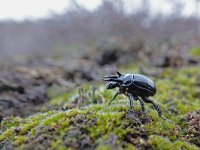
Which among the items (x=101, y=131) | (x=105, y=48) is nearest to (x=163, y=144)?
(x=101, y=131)

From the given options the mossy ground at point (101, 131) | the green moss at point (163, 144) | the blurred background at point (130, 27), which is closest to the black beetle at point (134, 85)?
the mossy ground at point (101, 131)

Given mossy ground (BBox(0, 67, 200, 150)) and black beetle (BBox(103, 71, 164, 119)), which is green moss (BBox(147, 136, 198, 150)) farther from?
black beetle (BBox(103, 71, 164, 119))

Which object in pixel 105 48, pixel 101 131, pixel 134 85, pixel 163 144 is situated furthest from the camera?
pixel 105 48

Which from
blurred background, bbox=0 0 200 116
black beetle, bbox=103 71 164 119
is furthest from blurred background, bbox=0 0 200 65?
black beetle, bbox=103 71 164 119

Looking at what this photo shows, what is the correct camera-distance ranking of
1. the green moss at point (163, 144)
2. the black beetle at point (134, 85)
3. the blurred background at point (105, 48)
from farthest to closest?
the blurred background at point (105, 48)
the black beetle at point (134, 85)
the green moss at point (163, 144)

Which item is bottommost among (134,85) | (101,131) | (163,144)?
(163,144)

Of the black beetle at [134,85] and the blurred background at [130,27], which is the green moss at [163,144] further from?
the blurred background at [130,27]

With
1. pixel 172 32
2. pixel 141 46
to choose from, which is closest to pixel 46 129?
pixel 141 46

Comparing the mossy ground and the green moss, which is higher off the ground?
the mossy ground

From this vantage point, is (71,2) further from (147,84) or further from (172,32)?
(147,84)

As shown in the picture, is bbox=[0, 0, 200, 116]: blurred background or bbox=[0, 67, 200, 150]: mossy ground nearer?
bbox=[0, 67, 200, 150]: mossy ground

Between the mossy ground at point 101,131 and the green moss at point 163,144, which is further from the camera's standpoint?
the green moss at point 163,144

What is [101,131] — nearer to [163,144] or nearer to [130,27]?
[163,144]
